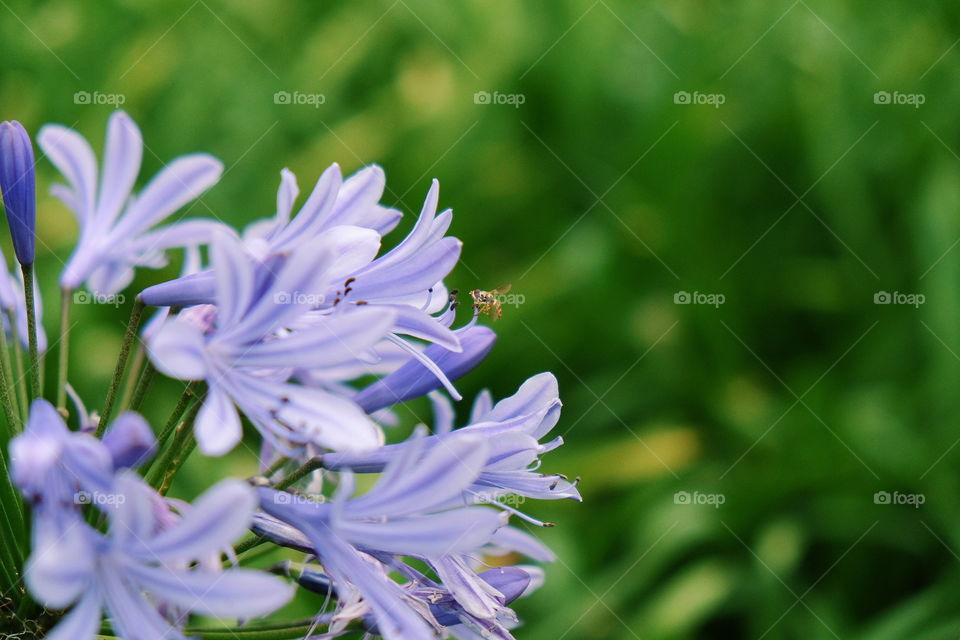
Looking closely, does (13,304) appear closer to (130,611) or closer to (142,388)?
(142,388)

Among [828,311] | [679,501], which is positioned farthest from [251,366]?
[828,311]

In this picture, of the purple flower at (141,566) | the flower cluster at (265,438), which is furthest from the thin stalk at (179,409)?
the purple flower at (141,566)

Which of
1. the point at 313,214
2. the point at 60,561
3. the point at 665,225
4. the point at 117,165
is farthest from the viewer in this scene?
the point at 665,225

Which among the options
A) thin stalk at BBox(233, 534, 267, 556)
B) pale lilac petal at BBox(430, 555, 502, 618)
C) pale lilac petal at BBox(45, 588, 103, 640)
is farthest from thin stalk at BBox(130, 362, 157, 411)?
pale lilac petal at BBox(430, 555, 502, 618)

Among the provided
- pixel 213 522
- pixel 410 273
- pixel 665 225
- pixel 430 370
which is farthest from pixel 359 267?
pixel 665 225

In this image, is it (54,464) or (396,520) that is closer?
(54,464)

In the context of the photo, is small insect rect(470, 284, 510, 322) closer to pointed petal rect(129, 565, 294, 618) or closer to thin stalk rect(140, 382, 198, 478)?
thin stalk rect(140, 382, 198, 478)

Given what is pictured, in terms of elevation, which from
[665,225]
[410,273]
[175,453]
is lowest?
[175,453]
